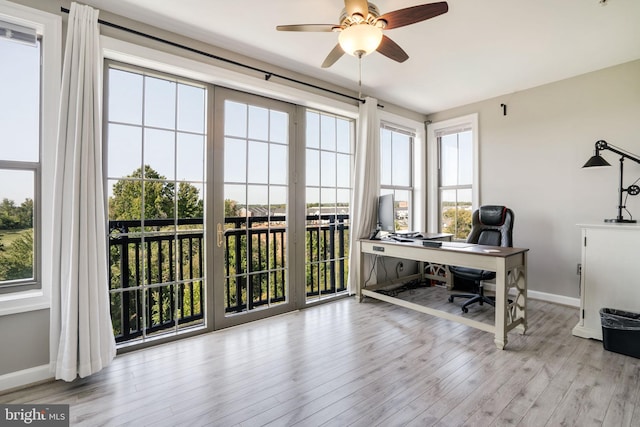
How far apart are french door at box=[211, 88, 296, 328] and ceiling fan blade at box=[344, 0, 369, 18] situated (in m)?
1.61

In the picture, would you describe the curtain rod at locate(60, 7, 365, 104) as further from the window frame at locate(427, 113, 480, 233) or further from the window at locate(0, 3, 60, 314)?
the window frame at locate(427, 113, 480, 233)

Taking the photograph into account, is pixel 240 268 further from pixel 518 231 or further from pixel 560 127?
pixel 560 127

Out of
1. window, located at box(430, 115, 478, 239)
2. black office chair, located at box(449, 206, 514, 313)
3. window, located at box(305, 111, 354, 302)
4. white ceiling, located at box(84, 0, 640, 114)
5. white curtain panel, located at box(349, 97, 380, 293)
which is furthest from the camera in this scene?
window, located at box(430, 115, 478, 239)

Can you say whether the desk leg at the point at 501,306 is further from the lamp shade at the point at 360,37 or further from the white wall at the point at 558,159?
the lamp shade at the point at 360,37

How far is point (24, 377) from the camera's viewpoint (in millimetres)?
1932

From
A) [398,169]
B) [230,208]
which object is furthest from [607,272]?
[230,208]

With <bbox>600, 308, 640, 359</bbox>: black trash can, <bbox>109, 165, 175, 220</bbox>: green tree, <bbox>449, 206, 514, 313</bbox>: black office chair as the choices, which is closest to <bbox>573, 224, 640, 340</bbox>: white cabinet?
<bbox>600, 308, 640, 359</bbox>: black trash can

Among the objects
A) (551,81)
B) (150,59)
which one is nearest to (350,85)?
(150,59)

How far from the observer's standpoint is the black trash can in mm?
2260

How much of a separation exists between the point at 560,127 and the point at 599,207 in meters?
1.05

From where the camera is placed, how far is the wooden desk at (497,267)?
96.0 inches

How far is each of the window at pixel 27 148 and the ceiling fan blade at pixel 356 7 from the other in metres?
2.04

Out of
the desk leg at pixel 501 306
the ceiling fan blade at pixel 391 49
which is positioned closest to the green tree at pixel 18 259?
the ceiling fan blade at pixel 391 49

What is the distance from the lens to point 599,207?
327 centimetres
